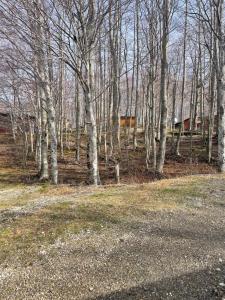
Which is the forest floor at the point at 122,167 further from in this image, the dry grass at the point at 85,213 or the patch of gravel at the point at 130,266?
the patch of gravel at the point at 130,266

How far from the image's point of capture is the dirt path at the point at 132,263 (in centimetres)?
388

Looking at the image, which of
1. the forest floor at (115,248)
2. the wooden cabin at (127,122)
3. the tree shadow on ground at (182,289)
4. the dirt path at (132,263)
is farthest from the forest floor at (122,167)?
the tree shadow on ground at (182,289)

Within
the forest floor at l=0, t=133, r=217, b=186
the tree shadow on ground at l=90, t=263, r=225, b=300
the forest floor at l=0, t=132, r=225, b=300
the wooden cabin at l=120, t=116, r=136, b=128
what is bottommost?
the forest floor at l=0, t=133, r=217, b=186

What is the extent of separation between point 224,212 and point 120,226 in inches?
93.9

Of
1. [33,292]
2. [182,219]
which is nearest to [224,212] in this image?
[182,219]

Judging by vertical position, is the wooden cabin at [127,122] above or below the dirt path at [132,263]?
above

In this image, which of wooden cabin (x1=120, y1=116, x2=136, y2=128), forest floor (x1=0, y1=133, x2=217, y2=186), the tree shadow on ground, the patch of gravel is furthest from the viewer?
wooden cabin (x1=120, y1=116, x2=136, y2=128)

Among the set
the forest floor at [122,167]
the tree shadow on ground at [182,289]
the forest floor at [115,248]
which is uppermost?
the forest floor at [115,248]

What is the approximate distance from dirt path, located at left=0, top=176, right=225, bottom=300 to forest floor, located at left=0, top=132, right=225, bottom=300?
0.01m

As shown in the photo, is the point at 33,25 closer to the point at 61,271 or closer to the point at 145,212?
the point at 145,212

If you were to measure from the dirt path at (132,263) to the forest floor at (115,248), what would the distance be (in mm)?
11

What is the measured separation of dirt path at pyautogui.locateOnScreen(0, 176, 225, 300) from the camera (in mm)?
3879

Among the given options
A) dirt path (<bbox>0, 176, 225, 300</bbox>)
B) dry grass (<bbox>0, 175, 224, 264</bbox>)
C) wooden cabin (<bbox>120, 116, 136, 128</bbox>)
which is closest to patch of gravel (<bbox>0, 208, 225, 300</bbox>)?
dirt path (<bbox>0, 176, 225, 300</bbox>)

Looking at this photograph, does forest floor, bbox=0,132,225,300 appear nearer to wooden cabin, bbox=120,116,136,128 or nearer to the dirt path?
the dirt path
